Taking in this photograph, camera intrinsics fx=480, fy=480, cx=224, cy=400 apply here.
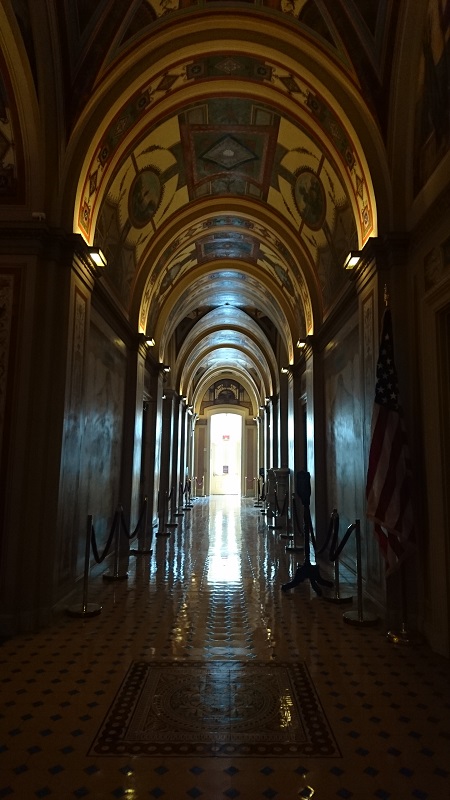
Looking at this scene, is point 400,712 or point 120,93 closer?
point 400,712

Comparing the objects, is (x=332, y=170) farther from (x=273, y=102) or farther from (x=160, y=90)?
(x=160, y=90)

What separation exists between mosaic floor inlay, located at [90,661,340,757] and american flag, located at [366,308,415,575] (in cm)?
182

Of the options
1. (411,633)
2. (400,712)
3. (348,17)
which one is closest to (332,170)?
(348,17)

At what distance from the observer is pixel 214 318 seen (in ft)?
74.3

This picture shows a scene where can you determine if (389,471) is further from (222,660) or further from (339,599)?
(222,660)

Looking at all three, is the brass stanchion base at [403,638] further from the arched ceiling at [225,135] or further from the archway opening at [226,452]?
the archway opening at [226,452]

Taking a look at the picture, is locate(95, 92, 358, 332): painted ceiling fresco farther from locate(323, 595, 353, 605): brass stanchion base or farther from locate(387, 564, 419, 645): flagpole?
locate(323, 595, 353, 605): brass stanchion base

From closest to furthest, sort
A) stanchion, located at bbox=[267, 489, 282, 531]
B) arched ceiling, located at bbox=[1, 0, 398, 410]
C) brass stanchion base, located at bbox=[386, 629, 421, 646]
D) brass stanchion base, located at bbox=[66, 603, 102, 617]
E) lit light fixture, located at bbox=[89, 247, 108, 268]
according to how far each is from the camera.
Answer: brass stanchion base, located at bbox=[386, 629, 421, 646], brass stanchion base, located at bbox=[66, 603, 102, 617], arched ceiling, located at bbox=[1, 0, 398, 410], lit light fixture, located at bbox=[89, 247, 108, 268], stanchion, located at bbox=[267, 489, 282, 531]

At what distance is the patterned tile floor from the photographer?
305 centimetres

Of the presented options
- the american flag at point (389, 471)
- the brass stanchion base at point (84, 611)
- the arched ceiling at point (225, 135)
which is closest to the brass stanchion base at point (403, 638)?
the american flag at point (389, 471)

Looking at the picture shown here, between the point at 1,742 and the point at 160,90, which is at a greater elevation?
the point at 160,90

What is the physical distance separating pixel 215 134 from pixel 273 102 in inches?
64.8

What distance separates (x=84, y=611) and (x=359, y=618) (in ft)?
12.1

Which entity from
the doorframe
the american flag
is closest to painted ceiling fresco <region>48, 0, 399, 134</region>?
the american flag
